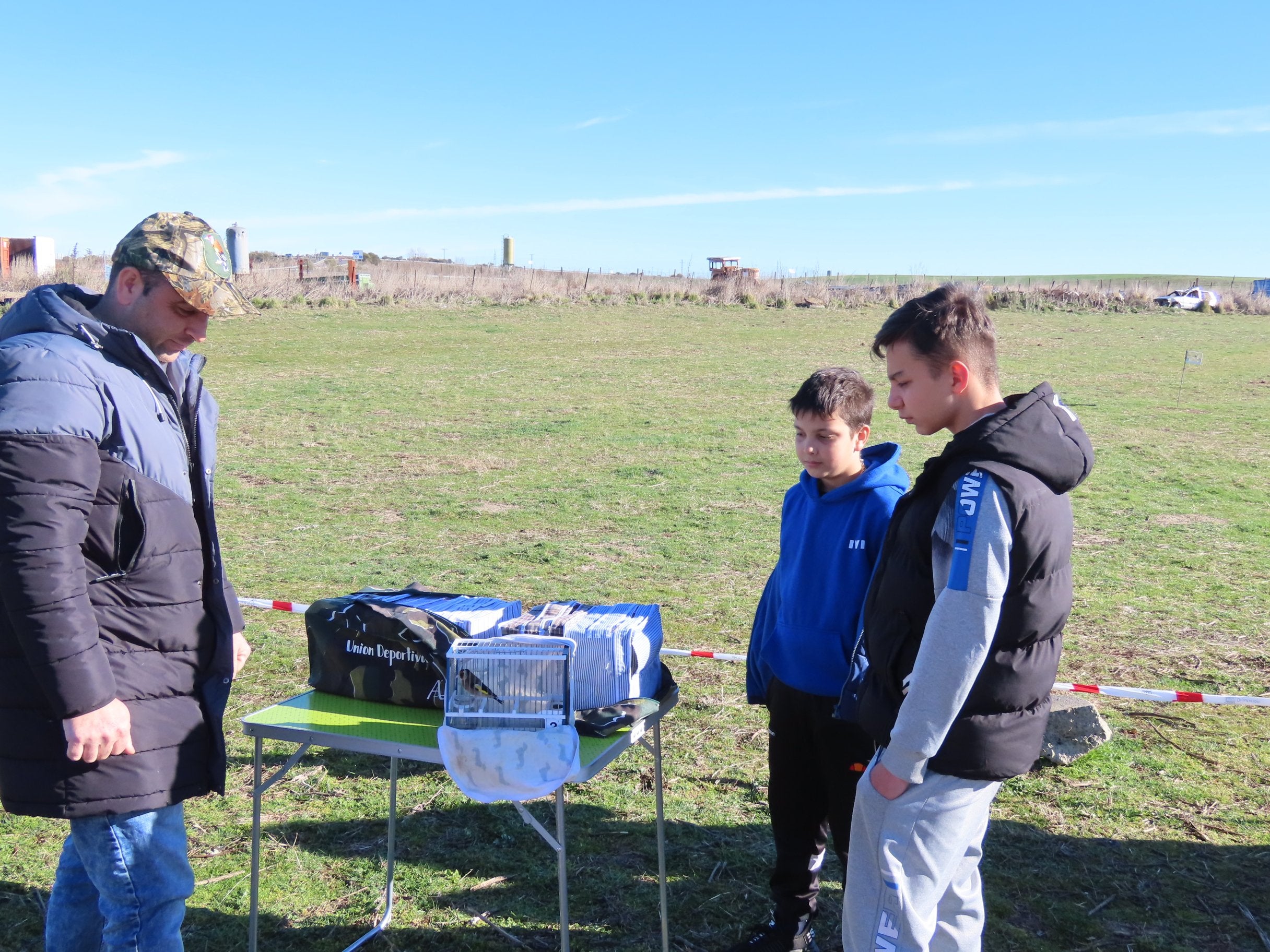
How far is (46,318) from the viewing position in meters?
2.36

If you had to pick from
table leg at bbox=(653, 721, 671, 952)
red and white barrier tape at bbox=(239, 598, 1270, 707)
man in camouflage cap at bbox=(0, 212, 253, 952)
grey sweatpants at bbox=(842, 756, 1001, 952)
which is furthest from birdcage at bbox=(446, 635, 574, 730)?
red and white barrier tape at bbox=(239, 598, 1270, 707)

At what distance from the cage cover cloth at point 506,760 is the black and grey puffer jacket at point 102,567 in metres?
0.59

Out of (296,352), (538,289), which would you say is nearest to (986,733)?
(296,352)

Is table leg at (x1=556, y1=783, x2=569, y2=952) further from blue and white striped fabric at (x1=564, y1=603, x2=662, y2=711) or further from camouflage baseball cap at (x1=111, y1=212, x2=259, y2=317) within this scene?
camouflage baseball cap at (x1=111, y1=212, x2=259, y2=317)

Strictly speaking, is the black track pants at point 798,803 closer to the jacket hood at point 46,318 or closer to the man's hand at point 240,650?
the man's hand at point 240,650

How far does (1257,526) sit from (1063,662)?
4862mm

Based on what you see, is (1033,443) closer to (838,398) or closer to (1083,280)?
(838,398)

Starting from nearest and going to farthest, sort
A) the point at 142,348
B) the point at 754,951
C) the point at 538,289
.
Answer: the point at 142,348 → the point at 754,951 → the point at 538,289

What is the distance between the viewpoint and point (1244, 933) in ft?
11.1

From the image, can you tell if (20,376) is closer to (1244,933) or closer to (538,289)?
(1244,933)

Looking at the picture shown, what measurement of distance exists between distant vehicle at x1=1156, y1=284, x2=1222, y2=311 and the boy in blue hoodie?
133 ft

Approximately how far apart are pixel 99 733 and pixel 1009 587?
78.6 inches

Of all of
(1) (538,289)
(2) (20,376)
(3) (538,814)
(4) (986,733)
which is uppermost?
(1) (538,289)

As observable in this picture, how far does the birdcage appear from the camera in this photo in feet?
8.87
